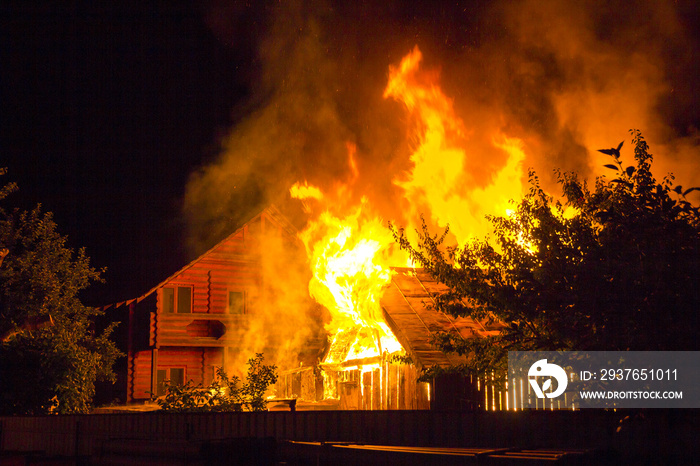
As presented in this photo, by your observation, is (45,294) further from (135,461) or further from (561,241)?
(561,241)

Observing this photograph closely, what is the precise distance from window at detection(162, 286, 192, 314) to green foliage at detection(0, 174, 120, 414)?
6.41m

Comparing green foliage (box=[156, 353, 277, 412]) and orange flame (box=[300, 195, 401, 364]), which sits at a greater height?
orange flame (box=[300, 195, 401, 364])

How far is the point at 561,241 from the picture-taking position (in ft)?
31.3

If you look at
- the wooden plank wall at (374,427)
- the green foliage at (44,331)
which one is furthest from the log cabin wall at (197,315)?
the wooden plank wall at (374,427)

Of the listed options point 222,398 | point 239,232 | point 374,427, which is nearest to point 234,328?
point 239,232

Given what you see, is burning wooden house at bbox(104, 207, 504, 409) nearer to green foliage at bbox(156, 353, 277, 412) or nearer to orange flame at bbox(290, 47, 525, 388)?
orange flame at bbox(290, 47, 525, 388)

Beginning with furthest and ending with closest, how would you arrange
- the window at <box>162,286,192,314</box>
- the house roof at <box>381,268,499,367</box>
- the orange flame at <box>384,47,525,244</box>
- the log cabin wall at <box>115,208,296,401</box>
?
the window at <box>162,286,192,314</box>, the log cabin wall at <box>115,208,296,401</box>, the orange flame at <box>384,47,525,244</box>, the house roof at <box>381,268,499,367</box>

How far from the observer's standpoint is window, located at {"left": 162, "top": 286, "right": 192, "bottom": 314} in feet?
96.6

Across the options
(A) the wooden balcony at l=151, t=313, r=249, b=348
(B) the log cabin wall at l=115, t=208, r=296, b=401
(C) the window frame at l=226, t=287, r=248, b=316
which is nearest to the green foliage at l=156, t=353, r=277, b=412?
(A) the wooden balcony at l=151, t=313, r=249, b=348

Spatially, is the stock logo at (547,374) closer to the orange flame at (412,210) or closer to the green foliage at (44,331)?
the orange flame at (412,210)

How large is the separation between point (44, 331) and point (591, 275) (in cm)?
1652

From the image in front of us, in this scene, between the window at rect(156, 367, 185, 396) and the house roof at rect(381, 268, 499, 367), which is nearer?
the house roof at rect(381, 268, 499, 367)

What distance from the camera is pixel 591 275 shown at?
8.56 meters

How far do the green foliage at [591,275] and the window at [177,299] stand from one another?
2133 cm
